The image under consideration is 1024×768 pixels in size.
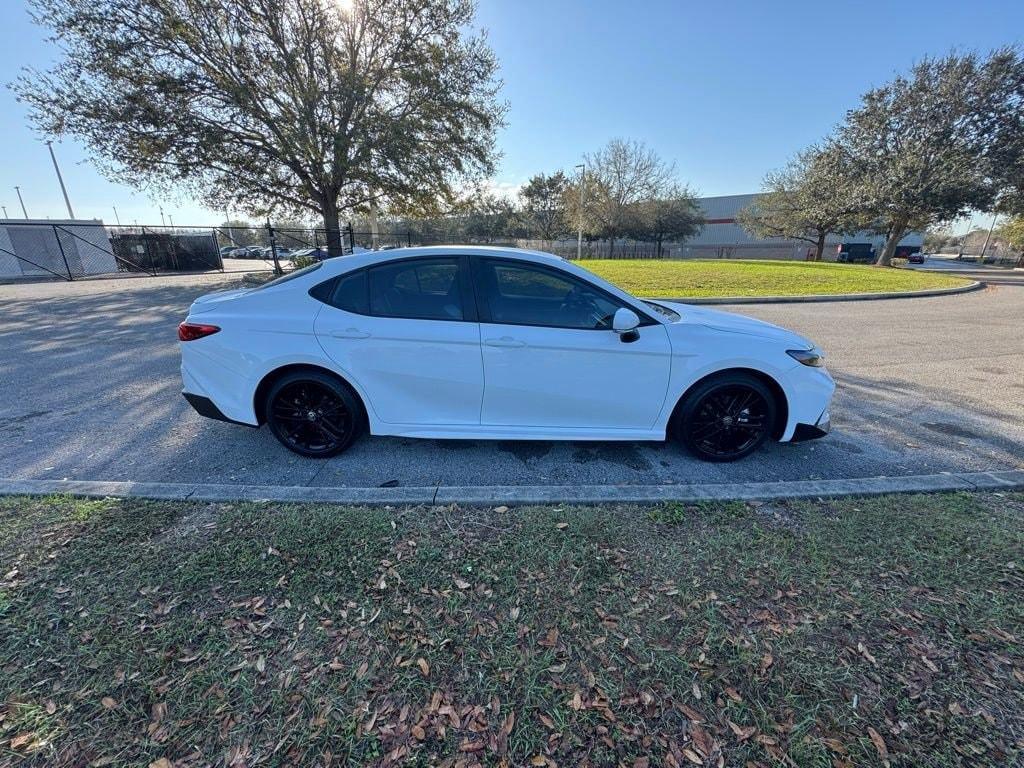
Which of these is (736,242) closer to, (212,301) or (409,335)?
(409,335)

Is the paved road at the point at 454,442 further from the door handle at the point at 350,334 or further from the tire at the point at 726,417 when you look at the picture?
the door handle at the point at 350,334

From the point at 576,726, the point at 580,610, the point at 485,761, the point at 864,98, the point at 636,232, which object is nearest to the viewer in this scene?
the point at 485,761

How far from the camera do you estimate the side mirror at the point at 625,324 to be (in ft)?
9.43

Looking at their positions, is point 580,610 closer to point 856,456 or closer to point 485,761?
point 485,761

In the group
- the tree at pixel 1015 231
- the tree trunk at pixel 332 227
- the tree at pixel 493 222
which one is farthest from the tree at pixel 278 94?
the tree at pixel 1015 231

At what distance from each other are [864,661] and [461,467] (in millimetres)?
2429

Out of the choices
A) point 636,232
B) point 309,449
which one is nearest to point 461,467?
point 309,449

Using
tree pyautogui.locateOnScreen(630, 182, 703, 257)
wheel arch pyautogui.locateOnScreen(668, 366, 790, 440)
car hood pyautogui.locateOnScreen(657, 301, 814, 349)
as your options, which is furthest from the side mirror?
tree pyautogui.locateOnScreen(630, 182, 703, 257)

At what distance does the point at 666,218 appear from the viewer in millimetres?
44312

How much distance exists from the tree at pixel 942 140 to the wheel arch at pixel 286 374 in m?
35.1

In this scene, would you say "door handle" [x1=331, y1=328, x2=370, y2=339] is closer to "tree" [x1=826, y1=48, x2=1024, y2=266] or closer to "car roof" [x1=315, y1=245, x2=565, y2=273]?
"car roof" [x1=315, y1=245, x2=565, y2=273]

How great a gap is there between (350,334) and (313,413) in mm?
729

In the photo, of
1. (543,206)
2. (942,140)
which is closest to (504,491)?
(942,140)

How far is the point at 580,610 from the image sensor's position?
195 cm
